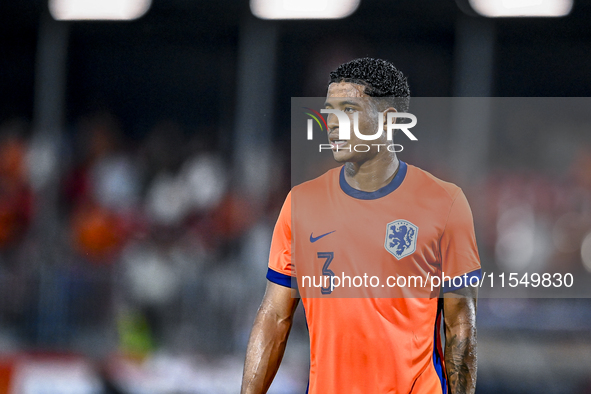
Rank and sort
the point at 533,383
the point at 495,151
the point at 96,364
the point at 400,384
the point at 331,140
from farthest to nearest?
1. the point at 96,364
2. the point at 533,383
3. the point at 495,151
4. the point at 331,140
5. the point at 400,384

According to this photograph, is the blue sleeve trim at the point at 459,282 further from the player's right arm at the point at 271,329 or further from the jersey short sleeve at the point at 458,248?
the player's right arm at the point at 271,329

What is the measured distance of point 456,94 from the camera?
92.8 inches

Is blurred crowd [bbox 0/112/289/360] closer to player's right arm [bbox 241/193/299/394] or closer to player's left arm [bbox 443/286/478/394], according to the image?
player's right arm [bbox 241/193/299/394]

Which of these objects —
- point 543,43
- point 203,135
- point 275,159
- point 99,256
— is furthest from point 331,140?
point 99,256

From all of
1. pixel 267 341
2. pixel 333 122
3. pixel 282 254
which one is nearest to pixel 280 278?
pixel 282 254

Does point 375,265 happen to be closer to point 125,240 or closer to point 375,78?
point 375,78

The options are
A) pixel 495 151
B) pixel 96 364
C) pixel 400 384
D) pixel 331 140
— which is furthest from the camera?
pixel 96 364

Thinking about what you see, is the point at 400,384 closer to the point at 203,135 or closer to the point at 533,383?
the point at 533,383

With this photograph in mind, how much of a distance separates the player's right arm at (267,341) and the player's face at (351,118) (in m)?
0.50

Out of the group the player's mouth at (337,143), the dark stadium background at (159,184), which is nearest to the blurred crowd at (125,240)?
the dark stadium background at (159,184)

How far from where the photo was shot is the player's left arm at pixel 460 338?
5.50 feet

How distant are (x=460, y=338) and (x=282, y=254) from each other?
24.3 inches

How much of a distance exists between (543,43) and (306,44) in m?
1.03

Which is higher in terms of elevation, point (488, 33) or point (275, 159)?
point (488, 33)
